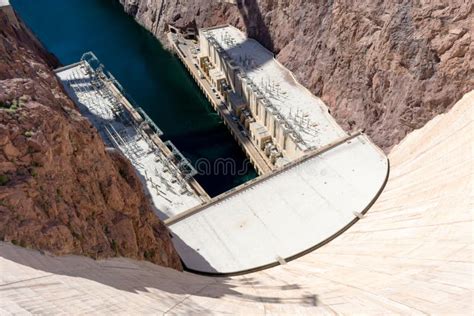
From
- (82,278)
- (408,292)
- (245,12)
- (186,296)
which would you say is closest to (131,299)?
(82,278)

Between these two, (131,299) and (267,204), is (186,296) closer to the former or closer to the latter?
(131,299)

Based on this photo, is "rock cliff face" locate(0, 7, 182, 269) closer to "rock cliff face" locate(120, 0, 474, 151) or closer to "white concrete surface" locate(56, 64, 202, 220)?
"white concrete surface" locate(56, 64, 202, 220)

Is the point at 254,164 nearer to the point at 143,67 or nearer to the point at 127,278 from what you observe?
the point at 143,67

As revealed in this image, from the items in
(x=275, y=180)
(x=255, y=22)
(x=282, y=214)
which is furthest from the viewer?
(x=255, y=22)

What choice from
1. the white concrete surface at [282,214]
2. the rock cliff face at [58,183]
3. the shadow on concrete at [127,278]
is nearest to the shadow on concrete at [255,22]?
the white concrete surface at [282,214]

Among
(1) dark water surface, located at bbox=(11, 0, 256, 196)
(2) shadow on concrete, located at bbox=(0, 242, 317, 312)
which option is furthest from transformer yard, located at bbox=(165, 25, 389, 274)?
(2) shadow on concrete, located at bbox=(0, 242, 317, 312)

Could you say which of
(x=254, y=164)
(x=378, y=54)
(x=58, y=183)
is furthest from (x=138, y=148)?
(x=58, y=183)
